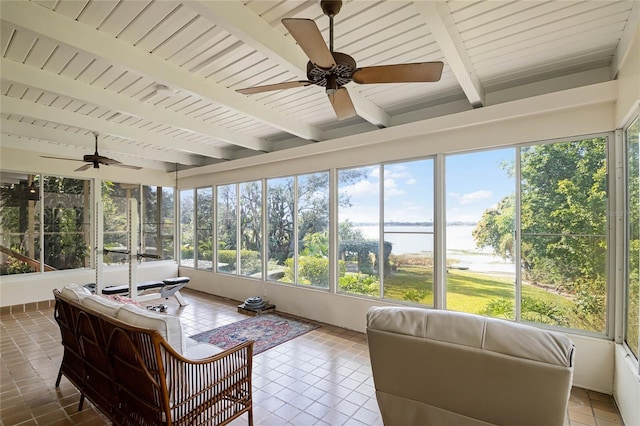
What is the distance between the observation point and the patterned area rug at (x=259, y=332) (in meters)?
4.05

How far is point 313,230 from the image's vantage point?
523cm

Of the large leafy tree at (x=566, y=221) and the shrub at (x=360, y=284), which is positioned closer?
the large leafy tree at (x=566, y=221)

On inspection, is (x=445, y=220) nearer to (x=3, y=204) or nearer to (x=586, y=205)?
(x=586, y=205)

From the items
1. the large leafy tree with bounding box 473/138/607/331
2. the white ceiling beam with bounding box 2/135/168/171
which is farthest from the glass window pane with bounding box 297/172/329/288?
the white ceiling beam with bounding box 2/135/168/171

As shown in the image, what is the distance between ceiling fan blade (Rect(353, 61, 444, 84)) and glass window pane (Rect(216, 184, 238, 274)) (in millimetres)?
4906

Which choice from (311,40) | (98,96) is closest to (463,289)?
(311,40)

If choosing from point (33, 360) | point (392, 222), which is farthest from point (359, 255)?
point (33, 360)

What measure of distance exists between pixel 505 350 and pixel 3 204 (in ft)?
25.0

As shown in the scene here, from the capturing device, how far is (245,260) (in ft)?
20.6

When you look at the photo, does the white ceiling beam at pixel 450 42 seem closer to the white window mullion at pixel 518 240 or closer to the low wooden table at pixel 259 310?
the white window mullion at pixel 518 240

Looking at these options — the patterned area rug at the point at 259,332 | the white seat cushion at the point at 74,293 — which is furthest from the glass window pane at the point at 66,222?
the white seat cushion at the point at 74,293

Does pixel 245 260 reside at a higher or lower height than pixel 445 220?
lower

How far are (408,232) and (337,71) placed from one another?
270 centimetres

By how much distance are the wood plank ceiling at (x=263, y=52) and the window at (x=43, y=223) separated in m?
1.82
